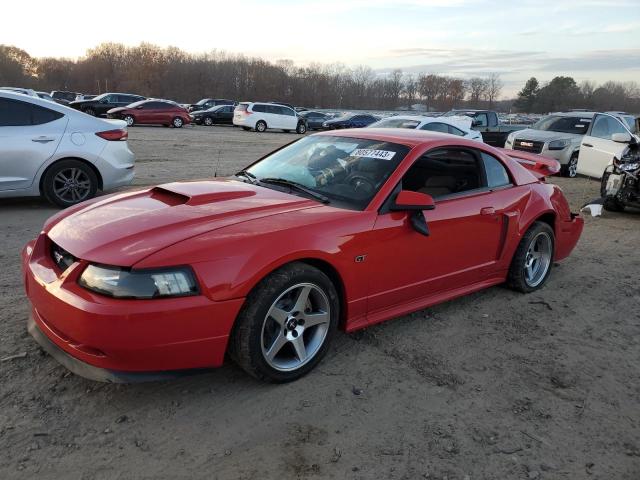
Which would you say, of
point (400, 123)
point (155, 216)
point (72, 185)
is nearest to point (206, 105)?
point (400, 123)

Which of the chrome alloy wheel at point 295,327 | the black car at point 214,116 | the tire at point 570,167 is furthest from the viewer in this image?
the black car at point 214,116

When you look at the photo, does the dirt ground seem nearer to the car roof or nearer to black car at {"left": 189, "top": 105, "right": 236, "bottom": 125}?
the car roof

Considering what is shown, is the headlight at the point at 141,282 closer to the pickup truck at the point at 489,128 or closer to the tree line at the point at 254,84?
the pickup truck at the point at 489,128

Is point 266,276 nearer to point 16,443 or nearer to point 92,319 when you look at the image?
point 92,319

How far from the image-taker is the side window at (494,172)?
14.5ft

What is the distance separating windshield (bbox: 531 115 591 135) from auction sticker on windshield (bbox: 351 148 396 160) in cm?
1202

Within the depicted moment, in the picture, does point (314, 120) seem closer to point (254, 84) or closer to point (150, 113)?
point (150, 113)

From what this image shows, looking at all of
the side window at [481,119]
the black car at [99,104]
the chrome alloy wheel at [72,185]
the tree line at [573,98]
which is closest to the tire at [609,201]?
the chrome alloy wheel at [72,185]

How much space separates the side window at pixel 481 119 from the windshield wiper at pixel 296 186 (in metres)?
17.1

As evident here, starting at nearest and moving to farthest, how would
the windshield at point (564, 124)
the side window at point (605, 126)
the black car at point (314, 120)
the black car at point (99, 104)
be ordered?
the side window at point (605, 126) < the windshield at point (564, 124) < the black car at point (99, 104) < the black car at point (314, 120)

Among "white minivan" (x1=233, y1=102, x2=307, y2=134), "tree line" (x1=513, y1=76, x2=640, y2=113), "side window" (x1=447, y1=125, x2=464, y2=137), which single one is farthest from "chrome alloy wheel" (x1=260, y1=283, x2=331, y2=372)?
"tree line" (x1=513, y1=76, x2=640, y2=113)

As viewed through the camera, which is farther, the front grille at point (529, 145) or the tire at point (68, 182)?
the front grille at point (529, 145)

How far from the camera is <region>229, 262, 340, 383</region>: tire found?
284 centimetres

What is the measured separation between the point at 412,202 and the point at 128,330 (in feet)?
6.29
